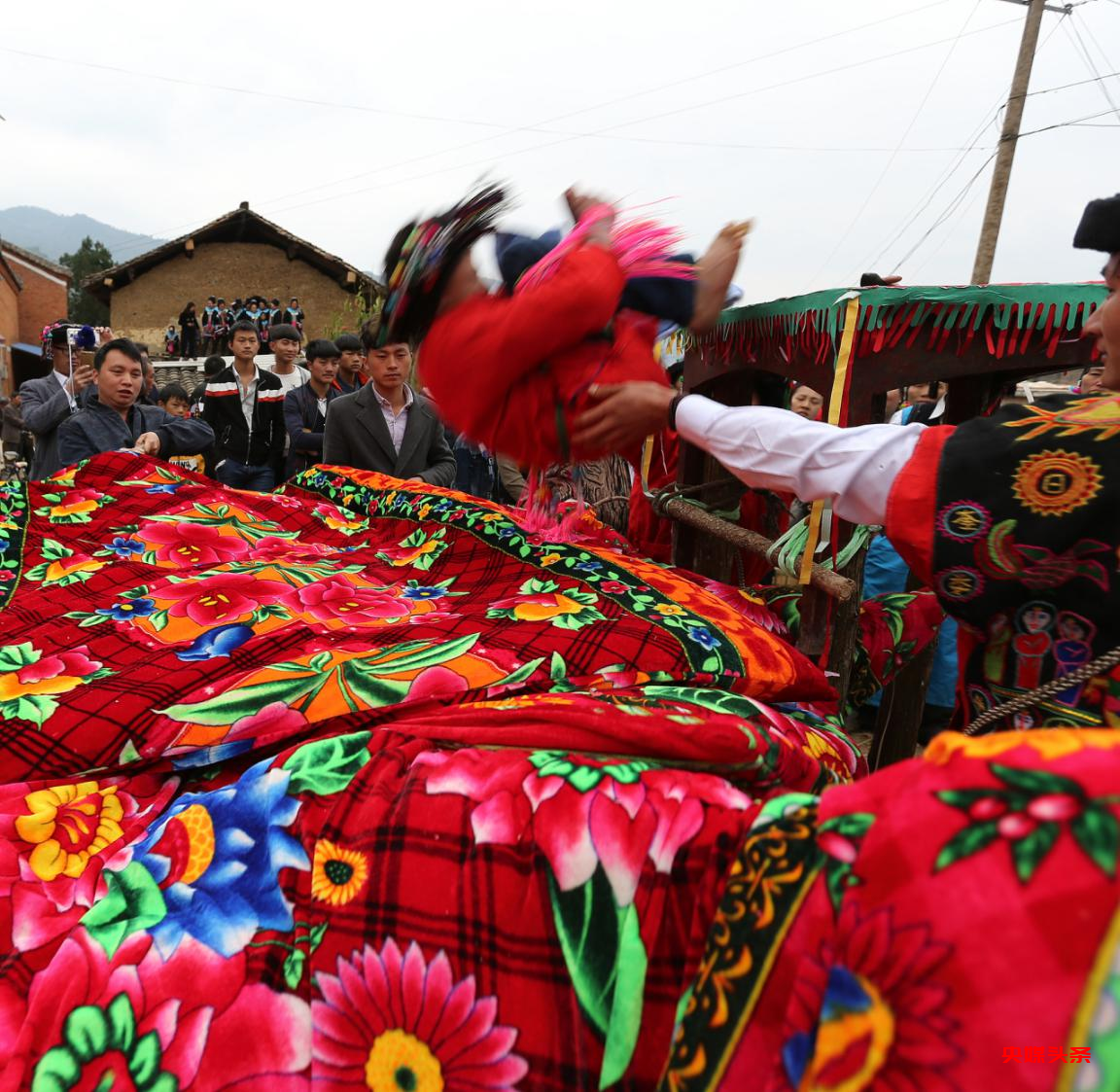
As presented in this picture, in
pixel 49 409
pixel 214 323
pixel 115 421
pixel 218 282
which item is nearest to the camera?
pixel 115 421

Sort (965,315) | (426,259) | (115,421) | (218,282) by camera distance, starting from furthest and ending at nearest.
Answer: (218,282) < (115,421) < (965,315) < (426,259)

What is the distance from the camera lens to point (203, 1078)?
3.08 feet

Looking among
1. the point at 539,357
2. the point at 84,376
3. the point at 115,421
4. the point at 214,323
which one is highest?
the point at 214,323

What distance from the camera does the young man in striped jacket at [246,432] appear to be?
5.41 m

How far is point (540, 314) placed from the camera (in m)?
1.21

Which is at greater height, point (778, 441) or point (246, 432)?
point (778, 441)

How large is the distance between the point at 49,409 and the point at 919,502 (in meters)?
4.56

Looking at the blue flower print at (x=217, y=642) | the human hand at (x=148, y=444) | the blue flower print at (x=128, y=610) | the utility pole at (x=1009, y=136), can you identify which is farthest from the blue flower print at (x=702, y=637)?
the utility pole at (x=1009, y=136)

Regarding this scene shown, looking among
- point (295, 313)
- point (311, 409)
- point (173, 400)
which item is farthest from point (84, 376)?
point (295, 313)

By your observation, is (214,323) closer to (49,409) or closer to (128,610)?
(49,409)

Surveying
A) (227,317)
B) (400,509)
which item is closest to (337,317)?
(227,317)

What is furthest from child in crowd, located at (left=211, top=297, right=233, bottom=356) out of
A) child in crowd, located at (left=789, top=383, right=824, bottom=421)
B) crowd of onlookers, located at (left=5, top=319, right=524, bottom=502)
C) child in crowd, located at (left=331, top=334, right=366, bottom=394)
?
child in crowd, located at (left=789, top=383, right=824, bottom=421)

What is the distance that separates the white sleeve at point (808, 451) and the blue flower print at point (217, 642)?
1031 mm

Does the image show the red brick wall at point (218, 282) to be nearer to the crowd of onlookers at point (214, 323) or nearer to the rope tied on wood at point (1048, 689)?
the crowd of onlookers at point (214, 323)
